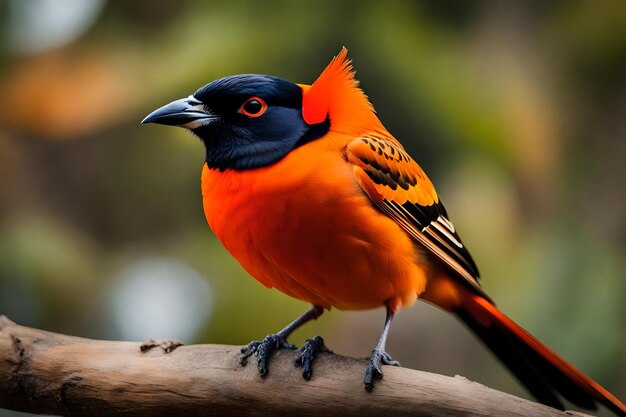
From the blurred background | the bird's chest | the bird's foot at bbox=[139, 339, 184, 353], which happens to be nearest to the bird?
the bird's chest

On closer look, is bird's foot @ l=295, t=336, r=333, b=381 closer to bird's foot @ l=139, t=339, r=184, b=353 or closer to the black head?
bird's foot @ l=139, t=339, r=184, b=353

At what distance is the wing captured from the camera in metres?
1.85

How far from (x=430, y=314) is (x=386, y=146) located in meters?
1.69

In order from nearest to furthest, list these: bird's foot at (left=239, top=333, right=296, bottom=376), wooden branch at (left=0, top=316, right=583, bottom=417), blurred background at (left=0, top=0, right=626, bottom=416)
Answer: wooden branch at (left=0, top=316, right=583, bottom=417) < bird's foot at (left=239, top=333, right=296, bottom=376) < blurred background at (left=0, top=0, right=626, bottom=416)

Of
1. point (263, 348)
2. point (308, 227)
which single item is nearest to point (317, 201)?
point (308, 227)

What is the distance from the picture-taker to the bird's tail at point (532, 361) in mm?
1901

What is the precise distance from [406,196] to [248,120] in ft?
1.38

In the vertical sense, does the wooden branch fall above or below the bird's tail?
Result: below

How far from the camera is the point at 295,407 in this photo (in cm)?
172

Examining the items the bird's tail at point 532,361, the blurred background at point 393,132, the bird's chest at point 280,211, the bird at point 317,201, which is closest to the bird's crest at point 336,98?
the bird at point 317,201

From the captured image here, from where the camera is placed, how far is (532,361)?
80.3 inches

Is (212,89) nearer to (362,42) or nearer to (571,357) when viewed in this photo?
(362,42)

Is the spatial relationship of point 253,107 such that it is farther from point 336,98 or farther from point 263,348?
point 263,348

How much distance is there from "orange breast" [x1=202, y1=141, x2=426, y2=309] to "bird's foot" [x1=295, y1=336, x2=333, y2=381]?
0.11 meters
